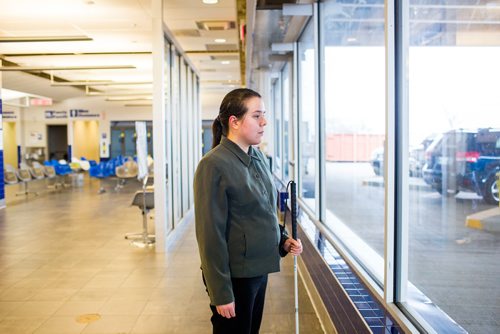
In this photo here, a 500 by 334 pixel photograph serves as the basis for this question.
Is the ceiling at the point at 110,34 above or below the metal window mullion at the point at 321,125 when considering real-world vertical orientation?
above

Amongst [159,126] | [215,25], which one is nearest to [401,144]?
[159,126]

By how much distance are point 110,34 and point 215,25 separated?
7.33 ft

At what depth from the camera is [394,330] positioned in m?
2.56

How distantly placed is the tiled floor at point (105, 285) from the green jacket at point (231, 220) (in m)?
1.93

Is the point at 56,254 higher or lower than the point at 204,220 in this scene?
lower

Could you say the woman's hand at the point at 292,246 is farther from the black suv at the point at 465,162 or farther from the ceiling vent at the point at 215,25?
the ceiling vent at the point at 215,25

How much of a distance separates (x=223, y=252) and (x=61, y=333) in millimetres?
2528

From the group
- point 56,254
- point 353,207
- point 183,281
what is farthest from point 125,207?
point 183,281

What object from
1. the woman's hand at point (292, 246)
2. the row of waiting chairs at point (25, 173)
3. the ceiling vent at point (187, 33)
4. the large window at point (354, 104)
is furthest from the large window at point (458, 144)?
the row of waiting chairs at point (25, 173)

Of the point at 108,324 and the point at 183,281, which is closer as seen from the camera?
the point at 108,324

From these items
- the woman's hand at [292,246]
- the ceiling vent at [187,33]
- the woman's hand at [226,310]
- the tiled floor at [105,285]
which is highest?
the ceiling vent at [187,33]

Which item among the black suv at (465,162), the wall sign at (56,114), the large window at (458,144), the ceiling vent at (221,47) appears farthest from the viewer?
the wall sign at (56,114)

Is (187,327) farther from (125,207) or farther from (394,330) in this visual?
(125,207)

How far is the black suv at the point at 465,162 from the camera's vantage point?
2572 millimetres
